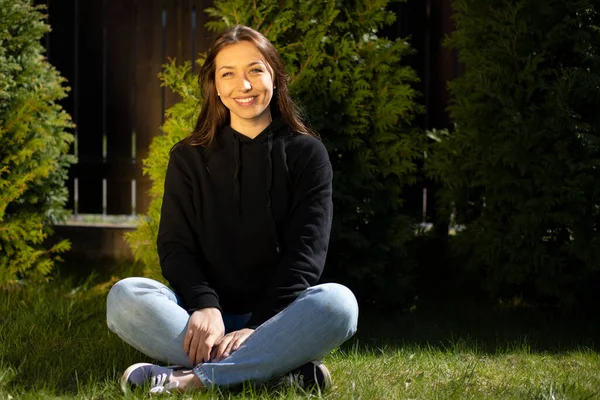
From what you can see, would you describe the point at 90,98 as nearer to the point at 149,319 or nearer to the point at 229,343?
the point at 149,319

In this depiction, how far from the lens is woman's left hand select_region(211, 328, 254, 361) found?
3.04 meters

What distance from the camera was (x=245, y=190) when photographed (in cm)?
340

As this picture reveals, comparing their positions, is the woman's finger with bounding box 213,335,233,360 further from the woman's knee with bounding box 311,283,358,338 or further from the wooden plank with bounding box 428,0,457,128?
the wooden plank with bounding box 428,0,457,128

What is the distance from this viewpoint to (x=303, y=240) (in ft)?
10.6

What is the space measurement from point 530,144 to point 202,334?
2.61 metres

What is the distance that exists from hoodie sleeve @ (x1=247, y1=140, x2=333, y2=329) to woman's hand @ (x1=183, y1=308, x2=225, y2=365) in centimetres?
15

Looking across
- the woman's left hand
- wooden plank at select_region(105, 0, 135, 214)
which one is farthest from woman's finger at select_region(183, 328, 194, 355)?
wooden plank at select_region(105, 0, 135, 214)

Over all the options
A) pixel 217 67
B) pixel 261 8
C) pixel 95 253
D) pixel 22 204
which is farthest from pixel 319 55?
pixel 95 253

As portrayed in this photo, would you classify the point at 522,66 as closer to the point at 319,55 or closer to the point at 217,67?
the point at 319,55

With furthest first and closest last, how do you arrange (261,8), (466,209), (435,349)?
1. (466,209)
2. (261,8)
3. (435,349)

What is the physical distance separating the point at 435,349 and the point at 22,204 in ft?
9.58

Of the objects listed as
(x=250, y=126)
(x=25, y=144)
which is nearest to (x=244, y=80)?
→ (x=250, y=126)

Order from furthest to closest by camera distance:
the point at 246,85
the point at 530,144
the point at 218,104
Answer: the point at 530,144 → the point at 218,104 → the point at 246,85

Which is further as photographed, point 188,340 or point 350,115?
point 350,115
